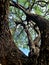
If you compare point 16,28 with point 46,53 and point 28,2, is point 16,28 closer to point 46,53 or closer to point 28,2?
point 28,2

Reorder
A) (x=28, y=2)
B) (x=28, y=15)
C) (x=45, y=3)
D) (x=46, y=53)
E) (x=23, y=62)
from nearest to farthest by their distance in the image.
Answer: (x=46, y=53), (x=23, y=62), (x=28, y=15), (x=45, y=3), (x=28, y=2)

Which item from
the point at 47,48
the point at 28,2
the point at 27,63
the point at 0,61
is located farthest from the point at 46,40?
the point at 28,2

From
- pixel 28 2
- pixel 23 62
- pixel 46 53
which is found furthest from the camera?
pixel 28 2

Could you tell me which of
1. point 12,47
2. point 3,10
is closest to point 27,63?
point 12,47

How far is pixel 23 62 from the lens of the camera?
4.25 metres

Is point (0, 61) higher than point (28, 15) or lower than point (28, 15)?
lower

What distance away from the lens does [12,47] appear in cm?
432

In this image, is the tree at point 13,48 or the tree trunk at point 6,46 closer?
the tree at point 13,48

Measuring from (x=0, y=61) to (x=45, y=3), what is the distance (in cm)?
288

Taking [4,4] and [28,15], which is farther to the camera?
[28,15]

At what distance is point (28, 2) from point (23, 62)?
9.77ft

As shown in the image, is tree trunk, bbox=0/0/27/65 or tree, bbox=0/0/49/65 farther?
tree trunk, bbox=0/0/27/65

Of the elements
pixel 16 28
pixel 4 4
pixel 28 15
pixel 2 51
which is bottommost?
pixel 16 28

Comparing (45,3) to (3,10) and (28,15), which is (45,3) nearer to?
(28,15)
